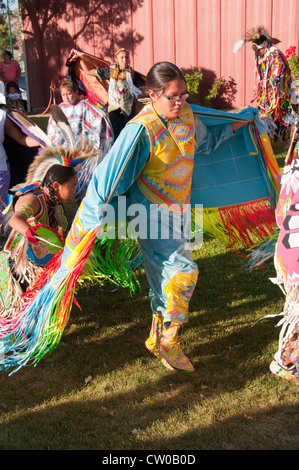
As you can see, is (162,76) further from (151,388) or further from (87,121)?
(87,121)

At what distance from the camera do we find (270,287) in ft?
13.3

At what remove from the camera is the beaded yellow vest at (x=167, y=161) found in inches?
110

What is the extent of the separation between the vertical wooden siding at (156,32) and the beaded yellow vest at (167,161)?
342 inches

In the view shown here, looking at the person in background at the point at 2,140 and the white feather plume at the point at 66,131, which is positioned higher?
the white feather plume at the point at 66,131

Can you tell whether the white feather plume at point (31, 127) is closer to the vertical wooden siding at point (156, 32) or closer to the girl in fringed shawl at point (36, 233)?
the girl in fringed shawl at point (36, 233)

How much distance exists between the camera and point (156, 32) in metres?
12.9

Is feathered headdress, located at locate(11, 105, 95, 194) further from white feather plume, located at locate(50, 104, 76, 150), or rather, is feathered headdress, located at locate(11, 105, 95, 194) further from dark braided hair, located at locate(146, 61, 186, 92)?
dark braided hair, located at locate(146, 61, 186, 92)

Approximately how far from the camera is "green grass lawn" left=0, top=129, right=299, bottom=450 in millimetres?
2461

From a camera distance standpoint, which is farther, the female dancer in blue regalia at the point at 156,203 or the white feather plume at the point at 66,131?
the white feather plume at the point at 66,131

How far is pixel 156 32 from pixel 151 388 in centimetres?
1164

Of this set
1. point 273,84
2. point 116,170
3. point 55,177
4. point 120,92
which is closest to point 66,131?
point 55,177

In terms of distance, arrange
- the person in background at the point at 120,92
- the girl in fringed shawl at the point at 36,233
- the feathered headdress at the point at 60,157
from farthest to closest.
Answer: the person in background at the point at 120,92, the feathered headdress at the point at 60,157, the girl in fringed shawl at the point at 36,233

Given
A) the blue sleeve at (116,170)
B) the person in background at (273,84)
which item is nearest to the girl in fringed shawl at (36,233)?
the blue sleeve at (116,170)

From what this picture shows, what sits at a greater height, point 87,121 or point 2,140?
point 2,140
